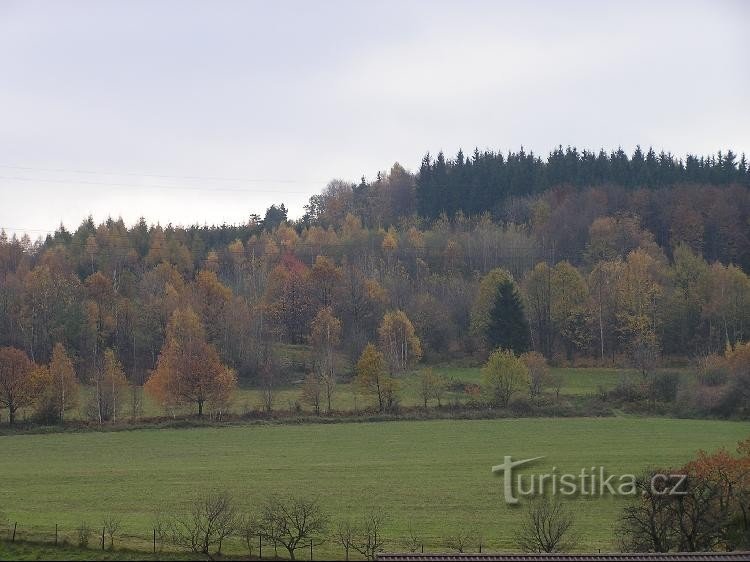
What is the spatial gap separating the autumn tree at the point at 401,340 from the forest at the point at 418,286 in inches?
6.8

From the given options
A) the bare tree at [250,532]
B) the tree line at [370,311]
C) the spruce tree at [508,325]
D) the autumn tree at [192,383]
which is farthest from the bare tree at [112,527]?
the spruce tree at [508,325]

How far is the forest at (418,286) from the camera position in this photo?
299 feet

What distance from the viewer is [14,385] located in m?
67.9

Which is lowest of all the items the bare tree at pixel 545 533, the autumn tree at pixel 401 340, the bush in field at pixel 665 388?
the bare tree at pixel 545 533

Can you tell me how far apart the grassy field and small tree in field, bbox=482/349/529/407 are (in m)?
5.89

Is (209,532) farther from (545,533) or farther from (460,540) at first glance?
(545,533)

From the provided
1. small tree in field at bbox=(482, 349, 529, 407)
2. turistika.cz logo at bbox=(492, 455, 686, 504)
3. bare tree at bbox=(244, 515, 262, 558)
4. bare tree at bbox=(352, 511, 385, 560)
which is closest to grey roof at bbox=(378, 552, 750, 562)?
bare tree at bbox=(352, 511, 385, 560)

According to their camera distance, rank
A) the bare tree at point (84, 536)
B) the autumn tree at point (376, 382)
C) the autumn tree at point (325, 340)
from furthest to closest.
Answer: the autumn tree at point (325, 340), the autumn tree at point (376, 382), the bare tree at point (84, 536)

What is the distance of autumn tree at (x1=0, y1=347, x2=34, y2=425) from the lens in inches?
2662

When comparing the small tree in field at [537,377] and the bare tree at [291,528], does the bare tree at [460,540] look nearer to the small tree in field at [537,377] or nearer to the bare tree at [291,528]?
the bare tree at [291,528]

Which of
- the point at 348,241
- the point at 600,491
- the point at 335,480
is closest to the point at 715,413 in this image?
the point at 600,491

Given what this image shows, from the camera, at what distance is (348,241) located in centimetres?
13125

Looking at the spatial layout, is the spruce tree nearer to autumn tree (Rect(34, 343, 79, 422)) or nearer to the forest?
the forest

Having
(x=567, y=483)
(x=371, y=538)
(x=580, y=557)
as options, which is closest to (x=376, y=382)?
(x=567, y=483)
